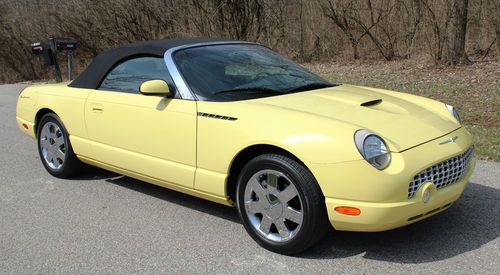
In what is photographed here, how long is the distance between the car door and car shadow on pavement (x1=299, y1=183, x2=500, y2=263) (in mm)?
1258

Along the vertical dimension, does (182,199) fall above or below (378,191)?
below

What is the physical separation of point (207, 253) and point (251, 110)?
1.07 metres

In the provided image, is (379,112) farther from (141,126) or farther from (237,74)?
(141,126)

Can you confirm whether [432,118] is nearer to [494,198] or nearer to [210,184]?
[494,198]

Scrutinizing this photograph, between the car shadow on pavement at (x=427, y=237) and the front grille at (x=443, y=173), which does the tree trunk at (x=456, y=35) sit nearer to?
the car shadow on pavement at (x=427, y=237)

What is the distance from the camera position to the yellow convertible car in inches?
136

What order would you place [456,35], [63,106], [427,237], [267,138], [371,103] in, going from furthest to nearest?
[456,35]
[63,106]
[371,103]
[427,237]
[267,138]

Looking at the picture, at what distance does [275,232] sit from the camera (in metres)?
3.88

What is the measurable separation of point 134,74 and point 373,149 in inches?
98.5

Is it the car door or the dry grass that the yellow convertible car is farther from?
the dry grass

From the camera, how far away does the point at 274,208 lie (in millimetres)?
3816

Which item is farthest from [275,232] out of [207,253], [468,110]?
[468,110]

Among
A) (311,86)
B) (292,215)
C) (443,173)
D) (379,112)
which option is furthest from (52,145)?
(443,173)

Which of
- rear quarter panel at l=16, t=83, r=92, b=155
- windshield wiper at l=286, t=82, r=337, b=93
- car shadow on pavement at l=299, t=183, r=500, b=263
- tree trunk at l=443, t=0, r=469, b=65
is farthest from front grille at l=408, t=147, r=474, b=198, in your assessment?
tree trunk at l=443, t=0, r=469, b=65
